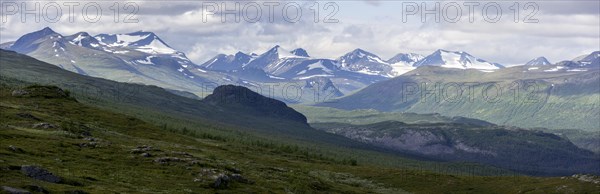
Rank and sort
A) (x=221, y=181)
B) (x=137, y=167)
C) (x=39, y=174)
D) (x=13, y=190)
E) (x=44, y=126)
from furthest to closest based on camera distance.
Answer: (x=44, y=126) < (x=137, y=167) < (x=221, y=181) < (x=39, y=174) < (x=13, y=190)

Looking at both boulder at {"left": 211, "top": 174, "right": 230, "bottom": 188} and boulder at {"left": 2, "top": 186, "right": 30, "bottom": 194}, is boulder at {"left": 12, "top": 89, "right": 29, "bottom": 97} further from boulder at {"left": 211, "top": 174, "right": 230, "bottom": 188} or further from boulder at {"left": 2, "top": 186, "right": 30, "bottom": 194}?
boulder at {"left": 2, "top": 186, "right": 30, "bottom": 194}

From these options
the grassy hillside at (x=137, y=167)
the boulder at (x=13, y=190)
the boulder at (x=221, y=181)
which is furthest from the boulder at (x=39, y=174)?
the boulder at (x=221, y=181)

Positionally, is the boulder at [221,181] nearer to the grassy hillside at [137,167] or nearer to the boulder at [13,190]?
the grassy hillside at [137,167]

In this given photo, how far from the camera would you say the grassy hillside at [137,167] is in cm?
7894

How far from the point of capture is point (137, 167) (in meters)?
95.9

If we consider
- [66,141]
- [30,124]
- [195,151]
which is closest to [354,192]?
[195,151]

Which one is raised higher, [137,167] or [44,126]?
[44,126]

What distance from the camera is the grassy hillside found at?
78938mm

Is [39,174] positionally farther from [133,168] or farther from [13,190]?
[133,168]

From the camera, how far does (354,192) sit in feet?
400

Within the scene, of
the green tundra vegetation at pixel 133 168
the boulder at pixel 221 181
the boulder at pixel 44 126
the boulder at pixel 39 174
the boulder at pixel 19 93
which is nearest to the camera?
the boulder at pixel 39 174

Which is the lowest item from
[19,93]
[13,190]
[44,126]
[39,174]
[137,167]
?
[137,167]

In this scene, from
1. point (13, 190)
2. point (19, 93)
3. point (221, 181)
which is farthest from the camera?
point (19, 93)

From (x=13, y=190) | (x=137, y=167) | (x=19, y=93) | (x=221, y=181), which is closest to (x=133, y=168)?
(x=137, y=167)
